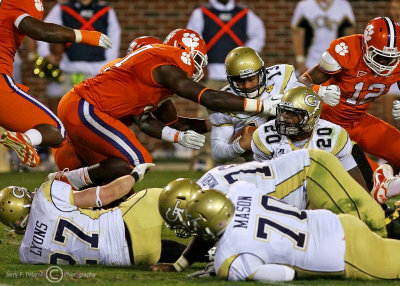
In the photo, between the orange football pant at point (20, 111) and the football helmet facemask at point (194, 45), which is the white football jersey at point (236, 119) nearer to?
the football helmet facemask at point (194, 45)

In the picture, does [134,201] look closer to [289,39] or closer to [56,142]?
[56,142]

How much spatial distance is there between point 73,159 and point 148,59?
3.64 ft

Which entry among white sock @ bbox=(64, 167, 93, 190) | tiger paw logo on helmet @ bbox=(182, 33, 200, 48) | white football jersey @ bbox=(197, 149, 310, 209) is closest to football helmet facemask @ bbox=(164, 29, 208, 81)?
tiger paw logo on helmet @ bbox=(182, 33, 200, 48)

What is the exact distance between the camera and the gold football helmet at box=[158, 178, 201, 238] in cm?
474

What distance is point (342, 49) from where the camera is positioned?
7.03 m

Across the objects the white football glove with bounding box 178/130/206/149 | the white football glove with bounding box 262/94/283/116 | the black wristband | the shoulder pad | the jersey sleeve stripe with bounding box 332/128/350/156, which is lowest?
the black wristband

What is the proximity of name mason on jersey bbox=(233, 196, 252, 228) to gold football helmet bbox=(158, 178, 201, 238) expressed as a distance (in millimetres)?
234

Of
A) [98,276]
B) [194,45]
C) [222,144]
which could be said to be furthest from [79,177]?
Result: [98,276]

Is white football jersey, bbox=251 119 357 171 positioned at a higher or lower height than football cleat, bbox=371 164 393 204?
higher

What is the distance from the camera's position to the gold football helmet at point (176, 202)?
15.6 feet

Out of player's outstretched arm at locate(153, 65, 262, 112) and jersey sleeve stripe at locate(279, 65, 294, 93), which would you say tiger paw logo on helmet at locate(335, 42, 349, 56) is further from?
player's outstretched arm at locate(153, 65, 262, 112)

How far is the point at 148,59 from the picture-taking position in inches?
253

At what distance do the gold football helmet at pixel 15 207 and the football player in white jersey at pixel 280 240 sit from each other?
51.7 inches

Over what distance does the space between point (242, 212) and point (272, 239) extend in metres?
0.20
